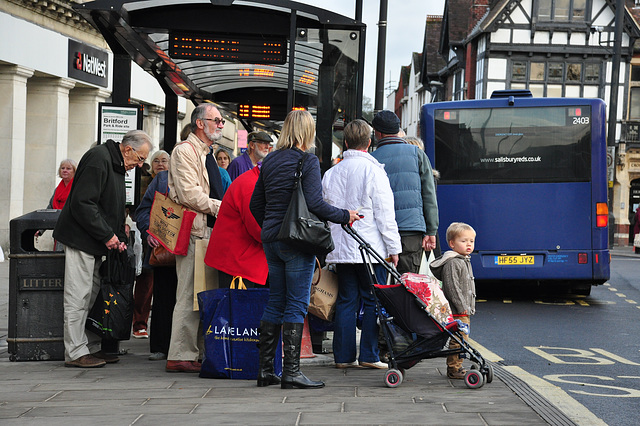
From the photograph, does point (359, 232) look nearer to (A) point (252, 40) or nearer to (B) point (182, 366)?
(B) point (182, 366)

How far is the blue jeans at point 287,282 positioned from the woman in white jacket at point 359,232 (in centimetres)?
87

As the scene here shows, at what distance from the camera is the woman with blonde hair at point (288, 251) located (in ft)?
21.9

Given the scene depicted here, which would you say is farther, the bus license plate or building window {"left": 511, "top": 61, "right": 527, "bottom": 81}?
building window {"left": 511, "top": 61, "right": 527, "bottom": 81}

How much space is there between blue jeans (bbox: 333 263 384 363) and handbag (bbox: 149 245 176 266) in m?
1.33

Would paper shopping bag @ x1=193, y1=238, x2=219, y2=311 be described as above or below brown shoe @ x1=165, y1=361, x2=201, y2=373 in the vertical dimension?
above

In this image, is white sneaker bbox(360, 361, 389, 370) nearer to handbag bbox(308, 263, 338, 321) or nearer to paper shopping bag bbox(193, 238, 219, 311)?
handbag bbox(308, 263, 338, 321)

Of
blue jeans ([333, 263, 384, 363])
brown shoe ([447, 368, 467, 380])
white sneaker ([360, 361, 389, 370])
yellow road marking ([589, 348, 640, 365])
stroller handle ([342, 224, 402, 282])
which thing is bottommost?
yellow road marking ([589, 348, 640, 365])

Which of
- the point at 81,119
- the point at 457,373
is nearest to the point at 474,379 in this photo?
the point at 457,373

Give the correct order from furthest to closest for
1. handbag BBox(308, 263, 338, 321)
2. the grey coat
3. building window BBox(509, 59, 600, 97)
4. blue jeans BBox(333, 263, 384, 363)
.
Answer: building window BBox(509, 59, 600, 97) → handbag BBox(308, 263, 338, 321) → blue jeans BBox(333, 263, 384, 363) → the grey coat

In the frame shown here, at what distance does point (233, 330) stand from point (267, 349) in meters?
0.43

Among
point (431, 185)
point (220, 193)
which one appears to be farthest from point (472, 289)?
point (220, 193)

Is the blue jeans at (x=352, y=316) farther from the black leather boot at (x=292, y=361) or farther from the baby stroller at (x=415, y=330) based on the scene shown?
the black leather boot at (x=292, y=361)

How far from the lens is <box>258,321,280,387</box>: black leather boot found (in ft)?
22.2

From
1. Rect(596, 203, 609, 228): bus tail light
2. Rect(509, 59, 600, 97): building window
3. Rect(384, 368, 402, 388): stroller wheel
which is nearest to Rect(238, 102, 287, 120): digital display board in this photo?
Rect(596, 203, 609, 228): bus tail light
